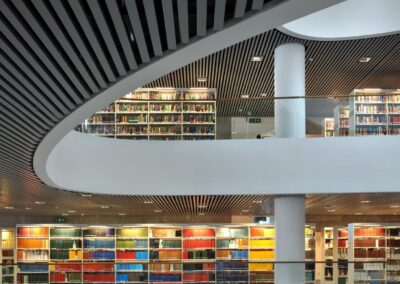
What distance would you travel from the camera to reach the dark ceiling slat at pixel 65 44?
254cm

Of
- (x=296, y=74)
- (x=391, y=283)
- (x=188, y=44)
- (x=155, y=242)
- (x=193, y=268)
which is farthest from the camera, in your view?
(x=155, y=242)

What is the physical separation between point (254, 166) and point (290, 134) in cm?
80

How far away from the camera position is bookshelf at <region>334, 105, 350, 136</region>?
31.8ft

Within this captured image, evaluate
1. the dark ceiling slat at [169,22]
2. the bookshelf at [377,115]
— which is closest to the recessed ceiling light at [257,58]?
the bookshelf at [377,115]

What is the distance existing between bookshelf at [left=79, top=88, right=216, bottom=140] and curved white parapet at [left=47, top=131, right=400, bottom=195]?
0.20 meters

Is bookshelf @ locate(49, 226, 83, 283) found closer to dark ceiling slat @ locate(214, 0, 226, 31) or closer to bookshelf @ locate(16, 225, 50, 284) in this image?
bookshelf @ locate(16, 225, 50, 284)

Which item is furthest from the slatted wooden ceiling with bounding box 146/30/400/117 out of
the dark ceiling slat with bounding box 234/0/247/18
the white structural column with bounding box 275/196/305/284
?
the dark ceiling slat with bounding box 234/0/247/18

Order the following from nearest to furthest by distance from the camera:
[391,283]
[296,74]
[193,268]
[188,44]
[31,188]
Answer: [188,44]
[31,188]
[296,74]
[391,283]
[193,268]

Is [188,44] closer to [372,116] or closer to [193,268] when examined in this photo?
[372,116]

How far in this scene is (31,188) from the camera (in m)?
9.23

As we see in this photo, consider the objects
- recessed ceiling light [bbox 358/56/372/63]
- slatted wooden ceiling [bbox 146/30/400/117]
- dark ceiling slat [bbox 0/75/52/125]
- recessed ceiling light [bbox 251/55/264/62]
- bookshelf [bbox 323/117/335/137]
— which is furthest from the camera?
recessed ceiling light [bbox 358/56/372/63]

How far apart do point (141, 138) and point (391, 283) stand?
6.15 metres

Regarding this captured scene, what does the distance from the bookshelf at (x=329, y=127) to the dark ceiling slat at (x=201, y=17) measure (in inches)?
272

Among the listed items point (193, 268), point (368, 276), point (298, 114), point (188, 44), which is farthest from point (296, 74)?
point (188, 44)
